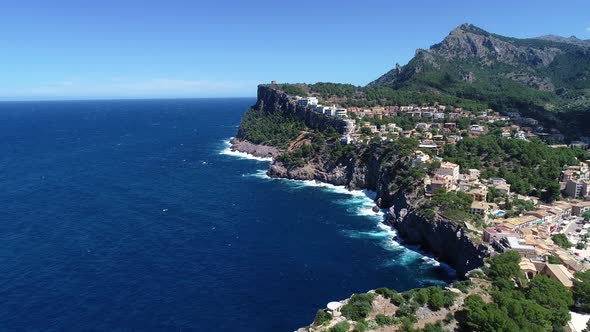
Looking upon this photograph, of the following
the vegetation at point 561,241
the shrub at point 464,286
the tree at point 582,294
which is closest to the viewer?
the tree at point 582,294

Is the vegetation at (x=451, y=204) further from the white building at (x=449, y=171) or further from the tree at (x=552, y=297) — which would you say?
the tree at (x=552, y=297)

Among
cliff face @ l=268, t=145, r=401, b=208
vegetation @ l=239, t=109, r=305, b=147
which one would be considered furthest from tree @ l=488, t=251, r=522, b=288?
vegetation @ l=239, t=109, r=305, b=147

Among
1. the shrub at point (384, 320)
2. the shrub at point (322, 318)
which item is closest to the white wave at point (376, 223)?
the shrub at point (384, 320)

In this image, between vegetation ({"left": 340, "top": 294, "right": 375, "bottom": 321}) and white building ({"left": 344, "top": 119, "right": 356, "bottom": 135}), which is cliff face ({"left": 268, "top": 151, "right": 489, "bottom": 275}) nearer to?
white building ({"left": 344, "top": 119, "right": 356, "bottom": 135})

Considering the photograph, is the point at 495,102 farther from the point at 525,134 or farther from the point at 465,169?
the point at 465,169

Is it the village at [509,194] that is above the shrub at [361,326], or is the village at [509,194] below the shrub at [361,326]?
above

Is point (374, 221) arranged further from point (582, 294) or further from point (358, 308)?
point (358, 308)
